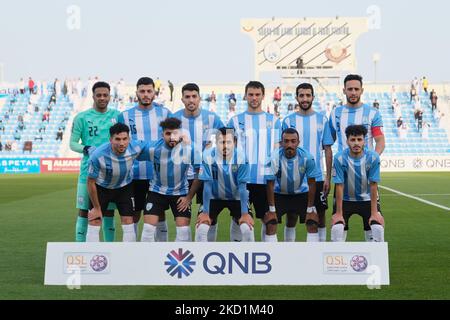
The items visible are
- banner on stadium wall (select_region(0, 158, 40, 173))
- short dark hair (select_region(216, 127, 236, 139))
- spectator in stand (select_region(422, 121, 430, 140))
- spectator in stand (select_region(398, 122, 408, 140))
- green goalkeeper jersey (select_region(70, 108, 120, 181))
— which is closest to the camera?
short dark hair (select_region(216, 127, 236, 139))

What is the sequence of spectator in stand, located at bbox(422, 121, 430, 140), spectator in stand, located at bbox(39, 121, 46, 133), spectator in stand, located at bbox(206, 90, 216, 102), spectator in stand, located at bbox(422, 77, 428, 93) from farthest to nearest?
spectator in stand, located at bbox(422, 77, 428, 93) < spectator in stand, located at bbox(206, 90, 216, 102) < spectator in stand, located at bbox(39, 121, 46, 133) < spectator in stand, located at bbox(422, 121, 430, 140)

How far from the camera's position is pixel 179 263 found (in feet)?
22.0

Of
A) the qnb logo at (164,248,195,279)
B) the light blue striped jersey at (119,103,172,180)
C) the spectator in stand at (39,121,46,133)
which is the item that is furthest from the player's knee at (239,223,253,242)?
the spectator in stand at (39,121,46,133)

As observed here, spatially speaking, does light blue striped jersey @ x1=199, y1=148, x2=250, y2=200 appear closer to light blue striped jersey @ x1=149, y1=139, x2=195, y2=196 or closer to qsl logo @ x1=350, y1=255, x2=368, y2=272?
light blue striped jersey @ x1=149, y1=139, x2=195, y2=196

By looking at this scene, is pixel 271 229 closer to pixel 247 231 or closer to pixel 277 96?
pixel 247 231

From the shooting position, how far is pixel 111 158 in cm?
782

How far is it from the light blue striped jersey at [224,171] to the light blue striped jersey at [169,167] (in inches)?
10.0

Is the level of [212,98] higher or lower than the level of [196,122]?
higher

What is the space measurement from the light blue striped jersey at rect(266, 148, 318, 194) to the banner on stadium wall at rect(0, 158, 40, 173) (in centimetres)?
3314

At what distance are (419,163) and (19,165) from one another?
19867 millimetres

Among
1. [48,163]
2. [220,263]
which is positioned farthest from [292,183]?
[48,163]

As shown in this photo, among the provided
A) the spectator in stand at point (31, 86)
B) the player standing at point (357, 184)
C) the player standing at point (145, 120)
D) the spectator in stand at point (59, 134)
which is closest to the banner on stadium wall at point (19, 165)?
the spectator in stand at point (59, 134)

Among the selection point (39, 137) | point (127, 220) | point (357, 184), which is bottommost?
point (127, 220)

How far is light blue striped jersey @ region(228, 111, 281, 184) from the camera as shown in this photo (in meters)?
8.37
